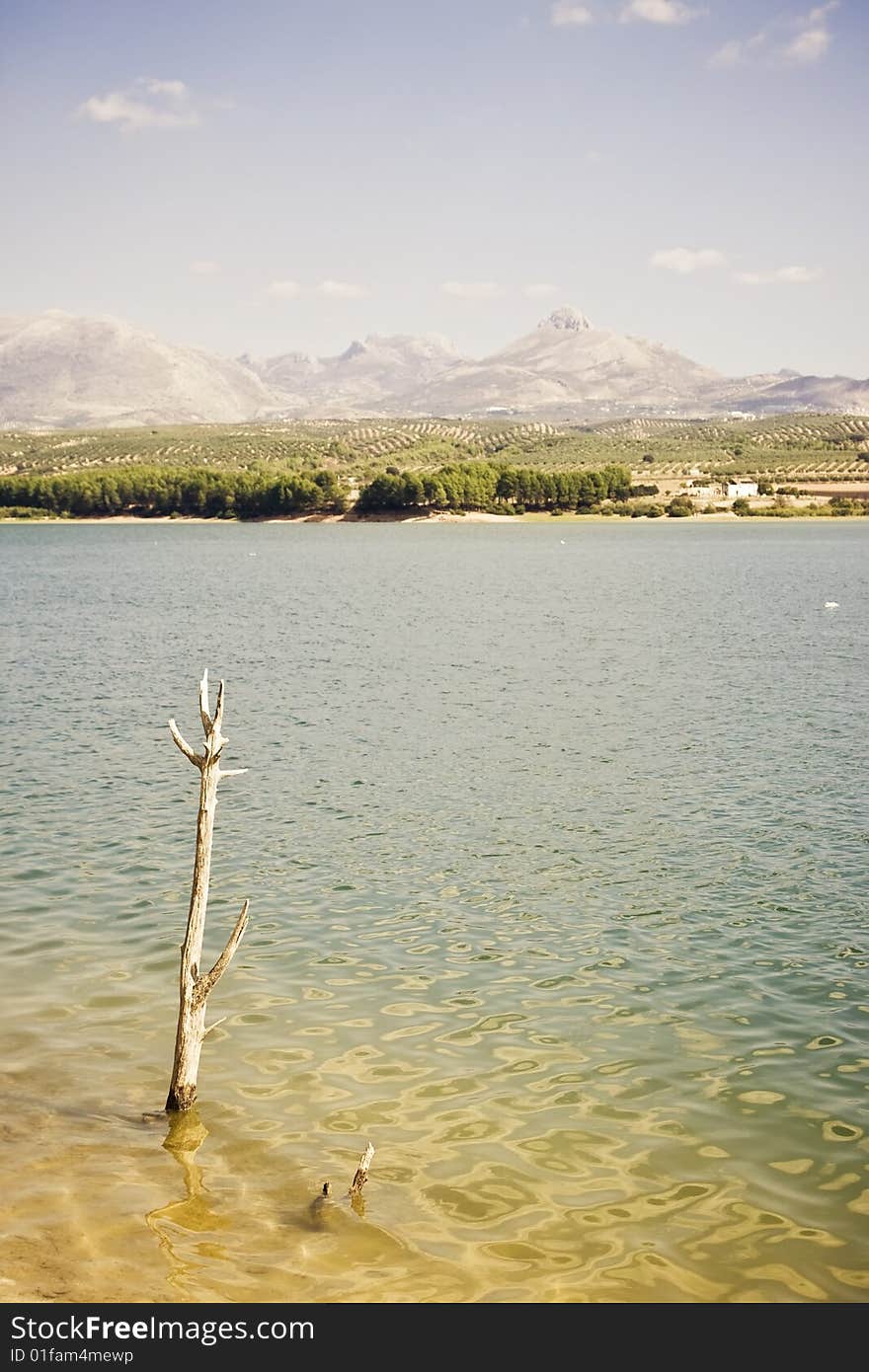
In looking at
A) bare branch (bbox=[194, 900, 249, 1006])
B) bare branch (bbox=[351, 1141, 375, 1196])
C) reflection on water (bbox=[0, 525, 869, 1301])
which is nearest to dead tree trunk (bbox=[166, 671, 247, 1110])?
bare branch (bbox=[194, 900, 249, 1006])

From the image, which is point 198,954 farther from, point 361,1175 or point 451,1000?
point 451,1000

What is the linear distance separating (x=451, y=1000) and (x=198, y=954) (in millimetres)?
5766

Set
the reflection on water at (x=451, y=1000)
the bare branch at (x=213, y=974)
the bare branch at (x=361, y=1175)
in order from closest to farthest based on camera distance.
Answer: the reflection on water at (x=451, y=1000), the bare branch at (x=361, y=1175), the bare branch at (x=213, y=974)

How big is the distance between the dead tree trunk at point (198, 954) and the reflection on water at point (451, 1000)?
0.58 metres

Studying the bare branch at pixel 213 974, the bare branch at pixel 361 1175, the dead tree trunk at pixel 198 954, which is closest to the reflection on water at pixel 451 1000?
the bare branch at pixel 361 1175

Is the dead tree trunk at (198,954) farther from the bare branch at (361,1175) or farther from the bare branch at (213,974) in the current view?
the bare branch at (361,1175)

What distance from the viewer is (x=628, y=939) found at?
2278cm

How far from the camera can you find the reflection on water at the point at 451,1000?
A: 13.5 m

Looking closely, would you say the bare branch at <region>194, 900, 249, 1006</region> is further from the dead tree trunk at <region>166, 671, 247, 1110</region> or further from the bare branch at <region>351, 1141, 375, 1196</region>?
the bare branch at <region>351, 1141, 375, 1196</region>

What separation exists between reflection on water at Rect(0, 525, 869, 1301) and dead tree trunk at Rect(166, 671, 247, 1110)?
58cm

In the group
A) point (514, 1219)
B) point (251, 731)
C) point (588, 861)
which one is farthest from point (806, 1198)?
point (251, 731)

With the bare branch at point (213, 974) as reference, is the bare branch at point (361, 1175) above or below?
below

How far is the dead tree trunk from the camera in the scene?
1573cm
